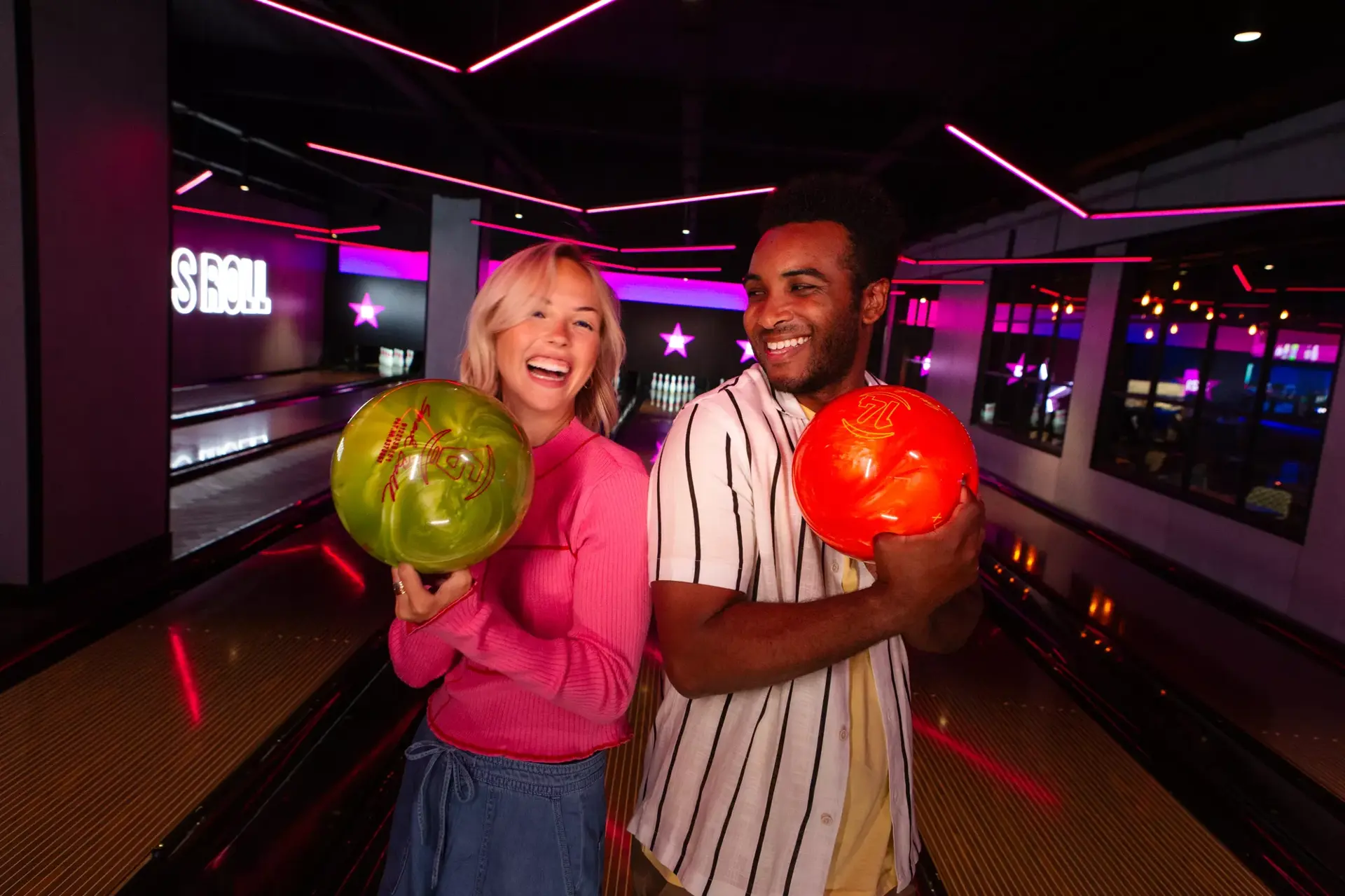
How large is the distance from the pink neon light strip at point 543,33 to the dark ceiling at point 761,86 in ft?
0.12

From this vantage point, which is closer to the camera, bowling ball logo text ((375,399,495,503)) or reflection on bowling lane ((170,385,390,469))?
bowling ball logo text ((375,399,495,503))

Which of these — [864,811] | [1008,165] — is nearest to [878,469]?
[864,811]

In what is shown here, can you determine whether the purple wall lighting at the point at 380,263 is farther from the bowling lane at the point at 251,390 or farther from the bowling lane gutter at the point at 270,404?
the bowling lane gutter at the point at 270,404

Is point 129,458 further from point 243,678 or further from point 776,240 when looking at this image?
point 776,240

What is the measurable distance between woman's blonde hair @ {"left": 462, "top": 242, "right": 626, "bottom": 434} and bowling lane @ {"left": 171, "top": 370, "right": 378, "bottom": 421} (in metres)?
8.05

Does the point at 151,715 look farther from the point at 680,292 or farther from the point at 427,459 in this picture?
the point at 680,292

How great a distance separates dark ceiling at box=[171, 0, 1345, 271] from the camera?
456 cm

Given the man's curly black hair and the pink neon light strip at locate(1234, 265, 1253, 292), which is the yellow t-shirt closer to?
the man's curly black hair

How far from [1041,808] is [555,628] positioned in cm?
224

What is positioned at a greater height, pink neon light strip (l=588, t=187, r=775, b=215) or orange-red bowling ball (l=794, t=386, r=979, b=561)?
pink neon light strip (l=588, t=187, r=775, b=215)

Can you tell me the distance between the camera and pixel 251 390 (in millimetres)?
11914

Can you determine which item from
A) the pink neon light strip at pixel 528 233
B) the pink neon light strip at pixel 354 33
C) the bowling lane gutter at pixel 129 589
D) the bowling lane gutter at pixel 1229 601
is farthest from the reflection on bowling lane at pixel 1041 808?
the pink neon light strip at pixel 528 233

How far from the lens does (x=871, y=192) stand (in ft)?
4.07

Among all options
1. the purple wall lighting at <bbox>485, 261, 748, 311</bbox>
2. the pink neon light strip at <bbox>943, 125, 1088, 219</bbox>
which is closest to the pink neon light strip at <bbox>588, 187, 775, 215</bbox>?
the pink neon light strip at <bbox>943, 125, 1088, 219</bbox>
